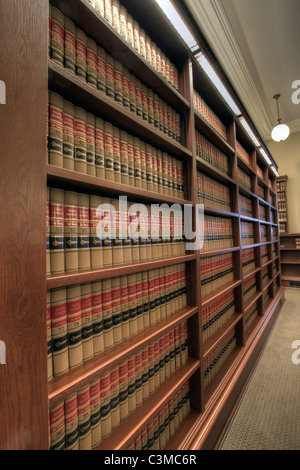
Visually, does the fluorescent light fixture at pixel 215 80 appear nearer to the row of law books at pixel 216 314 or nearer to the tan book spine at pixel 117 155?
the tan book spine at pixel 117 155

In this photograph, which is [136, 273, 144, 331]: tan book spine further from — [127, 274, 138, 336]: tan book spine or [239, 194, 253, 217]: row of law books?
[239, 194, 253, 217]: row of law books

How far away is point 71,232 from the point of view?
0.66m

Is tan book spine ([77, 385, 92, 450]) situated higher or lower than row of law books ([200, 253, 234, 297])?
lower

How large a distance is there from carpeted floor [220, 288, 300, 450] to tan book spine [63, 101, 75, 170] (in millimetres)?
1566

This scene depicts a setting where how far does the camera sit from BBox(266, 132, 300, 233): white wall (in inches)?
171

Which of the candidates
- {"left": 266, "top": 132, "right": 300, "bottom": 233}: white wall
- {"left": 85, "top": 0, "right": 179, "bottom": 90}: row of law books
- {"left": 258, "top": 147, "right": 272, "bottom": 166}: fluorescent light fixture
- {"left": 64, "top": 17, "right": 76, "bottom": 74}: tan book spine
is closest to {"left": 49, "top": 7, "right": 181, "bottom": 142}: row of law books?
{"left": 64, "top": 17, "right": 76, "bottom": 74}: tan book spine

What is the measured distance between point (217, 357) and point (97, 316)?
3.67 ft

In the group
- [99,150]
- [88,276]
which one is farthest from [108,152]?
[88,276]

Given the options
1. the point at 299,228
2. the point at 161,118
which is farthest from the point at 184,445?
the point at 299,228

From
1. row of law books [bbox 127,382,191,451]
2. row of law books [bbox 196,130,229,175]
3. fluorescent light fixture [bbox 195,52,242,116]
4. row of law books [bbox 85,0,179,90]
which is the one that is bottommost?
row of law books [bbox 127,382,191,451]

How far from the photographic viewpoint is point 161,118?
1074 millimetres

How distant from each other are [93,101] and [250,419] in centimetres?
185

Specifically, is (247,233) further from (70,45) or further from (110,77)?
(70,45)

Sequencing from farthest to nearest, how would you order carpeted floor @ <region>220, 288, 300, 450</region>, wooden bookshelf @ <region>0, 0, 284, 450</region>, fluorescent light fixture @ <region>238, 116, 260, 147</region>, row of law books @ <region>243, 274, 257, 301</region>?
row of law books @ <region>243, 274, 257, 301</region> → fluorescent light fixture @ <region>238, 116, 260, 147</region> → carpeted floor @ <region>220, 288, 300, 450</region> → wooden bookshelf @ <region>0, 0, 284, 450</region>
